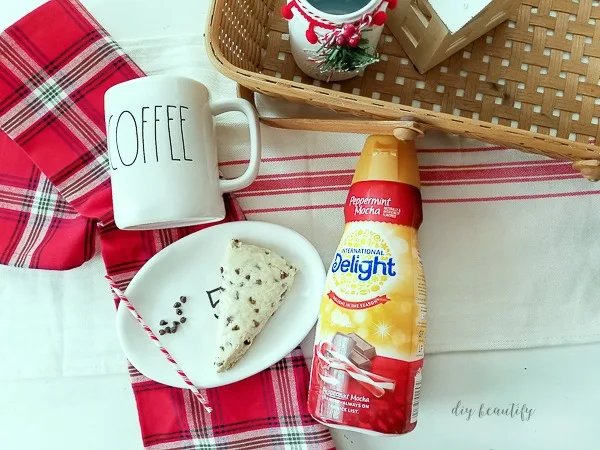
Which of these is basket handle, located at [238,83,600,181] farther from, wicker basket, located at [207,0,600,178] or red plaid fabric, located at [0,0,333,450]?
red plaid fabric, located at [0,0,333,450]

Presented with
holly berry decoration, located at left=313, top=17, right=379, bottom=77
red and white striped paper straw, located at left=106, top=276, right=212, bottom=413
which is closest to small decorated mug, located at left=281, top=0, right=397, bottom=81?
holly berry decoration, located at left=313, top=17, right=379, bottom=77

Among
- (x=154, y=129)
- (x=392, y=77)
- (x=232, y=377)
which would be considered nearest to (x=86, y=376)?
(x=232, y=377)

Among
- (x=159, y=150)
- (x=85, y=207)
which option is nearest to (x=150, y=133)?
(x=159, y=150)

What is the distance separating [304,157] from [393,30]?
165 millimetres

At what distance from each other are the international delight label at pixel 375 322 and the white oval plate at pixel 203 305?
7cm

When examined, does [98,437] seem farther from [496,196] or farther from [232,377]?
[496,196]

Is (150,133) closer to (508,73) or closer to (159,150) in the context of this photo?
(159,150)

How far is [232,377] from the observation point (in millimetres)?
646

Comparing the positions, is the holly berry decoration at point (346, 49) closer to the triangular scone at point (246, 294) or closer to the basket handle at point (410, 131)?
the basket handle at point (410, 131)

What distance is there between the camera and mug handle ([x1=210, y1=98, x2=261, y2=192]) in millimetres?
605

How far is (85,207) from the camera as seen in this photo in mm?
664

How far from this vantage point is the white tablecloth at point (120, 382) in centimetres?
66

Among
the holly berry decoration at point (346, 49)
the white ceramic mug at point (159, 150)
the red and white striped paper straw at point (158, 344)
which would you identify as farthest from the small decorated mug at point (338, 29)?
the red and white striped paper straw at point (158, 344)

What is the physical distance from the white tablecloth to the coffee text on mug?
140 mm
